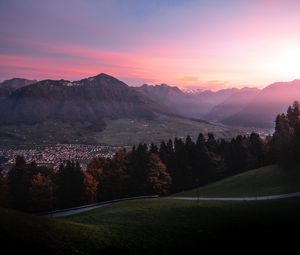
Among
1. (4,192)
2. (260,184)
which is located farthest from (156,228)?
(4,192)

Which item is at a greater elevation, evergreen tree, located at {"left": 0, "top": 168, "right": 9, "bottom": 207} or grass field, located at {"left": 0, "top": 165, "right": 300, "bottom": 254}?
grass field, located at {"left": 0, "top": 165, "right": 300, "bottom": 254}

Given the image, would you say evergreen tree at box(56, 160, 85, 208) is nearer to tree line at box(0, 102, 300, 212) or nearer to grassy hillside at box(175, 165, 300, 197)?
tree line at box(0, 102, 300, 212)

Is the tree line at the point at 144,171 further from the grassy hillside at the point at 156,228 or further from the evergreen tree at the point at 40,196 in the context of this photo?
the grassy hillside at the point at 156,228

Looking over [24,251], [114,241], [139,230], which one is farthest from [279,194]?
[24,251]

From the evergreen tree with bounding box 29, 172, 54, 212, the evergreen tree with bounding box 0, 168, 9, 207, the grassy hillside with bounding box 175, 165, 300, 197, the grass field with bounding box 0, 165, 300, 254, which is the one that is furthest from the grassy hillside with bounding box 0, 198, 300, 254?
the evergreen tree with bounding box 0, 168, 9, 207

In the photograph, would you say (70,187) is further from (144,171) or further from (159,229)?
(159,229)

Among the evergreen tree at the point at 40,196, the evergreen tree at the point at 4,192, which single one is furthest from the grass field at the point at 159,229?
the evergreen tree at the point at 4,192

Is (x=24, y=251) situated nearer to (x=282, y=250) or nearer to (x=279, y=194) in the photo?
(x=282, y=250)
